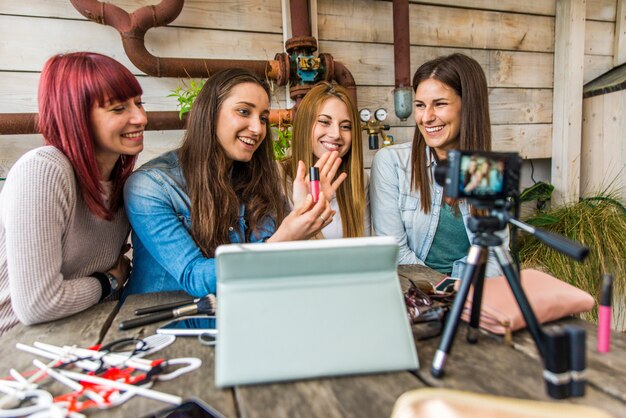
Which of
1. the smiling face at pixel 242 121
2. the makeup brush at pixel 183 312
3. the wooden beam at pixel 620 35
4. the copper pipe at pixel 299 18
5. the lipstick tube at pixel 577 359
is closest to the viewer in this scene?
the lipstick tube at pixel 577 359

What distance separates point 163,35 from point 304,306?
1795 millimetres

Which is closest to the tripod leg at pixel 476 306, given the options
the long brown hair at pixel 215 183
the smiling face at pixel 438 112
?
the long brown hair at pixel 215 183

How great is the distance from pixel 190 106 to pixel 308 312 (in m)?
1.49

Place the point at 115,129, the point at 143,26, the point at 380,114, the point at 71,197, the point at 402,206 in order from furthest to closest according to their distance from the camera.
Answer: the point at 380,114
the point at 143,26
the point at 402,206
the point at 115,129
the point at 71,197

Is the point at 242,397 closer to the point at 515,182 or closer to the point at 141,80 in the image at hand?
the point at 515,182

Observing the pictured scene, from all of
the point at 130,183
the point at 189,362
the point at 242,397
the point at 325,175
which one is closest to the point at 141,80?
the point at 130,183

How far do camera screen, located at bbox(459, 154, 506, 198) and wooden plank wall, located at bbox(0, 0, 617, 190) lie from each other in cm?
176

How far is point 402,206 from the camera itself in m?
1.52

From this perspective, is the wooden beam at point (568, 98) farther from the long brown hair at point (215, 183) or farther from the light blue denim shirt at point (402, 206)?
the long brown hair at point (215, 183)

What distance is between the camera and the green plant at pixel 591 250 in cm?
197

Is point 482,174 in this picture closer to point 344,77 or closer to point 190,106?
point 190,106

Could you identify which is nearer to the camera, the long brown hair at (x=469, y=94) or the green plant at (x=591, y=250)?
the long brown hair at (x=469, y=94)

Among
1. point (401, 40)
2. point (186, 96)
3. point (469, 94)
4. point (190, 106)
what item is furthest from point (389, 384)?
point (401, 40)

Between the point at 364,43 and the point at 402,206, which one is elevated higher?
the point at 364,43
